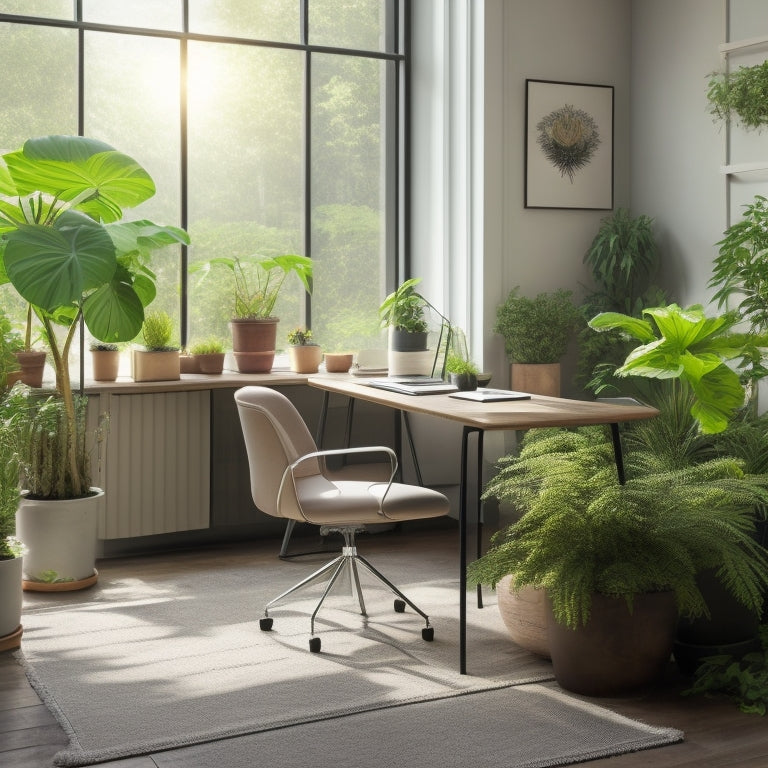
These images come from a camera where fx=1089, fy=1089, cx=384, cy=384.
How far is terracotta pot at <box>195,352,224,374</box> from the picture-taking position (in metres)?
5.66

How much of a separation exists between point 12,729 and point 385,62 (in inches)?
170

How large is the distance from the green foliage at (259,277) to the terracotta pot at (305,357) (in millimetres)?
244

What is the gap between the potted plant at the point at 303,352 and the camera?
19.2 feet

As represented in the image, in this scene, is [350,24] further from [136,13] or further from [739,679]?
[739,679]

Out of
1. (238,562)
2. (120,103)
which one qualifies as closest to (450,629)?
(238,562)

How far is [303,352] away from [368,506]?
2025mm

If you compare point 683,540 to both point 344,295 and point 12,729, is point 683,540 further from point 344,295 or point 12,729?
point 344,295

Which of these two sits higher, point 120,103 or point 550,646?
point 120,103

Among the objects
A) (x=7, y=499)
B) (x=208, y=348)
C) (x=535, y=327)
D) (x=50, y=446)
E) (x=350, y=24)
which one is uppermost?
(x=350, y=24)

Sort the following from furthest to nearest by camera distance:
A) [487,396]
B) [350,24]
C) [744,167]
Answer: [350,24]
[744,167]
[487,396]

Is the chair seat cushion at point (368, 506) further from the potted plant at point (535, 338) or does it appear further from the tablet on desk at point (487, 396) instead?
the potted plant at point (535, 338)

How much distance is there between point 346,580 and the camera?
491cm

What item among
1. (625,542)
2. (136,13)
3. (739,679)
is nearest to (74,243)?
(136,13)

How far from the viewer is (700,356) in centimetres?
504
